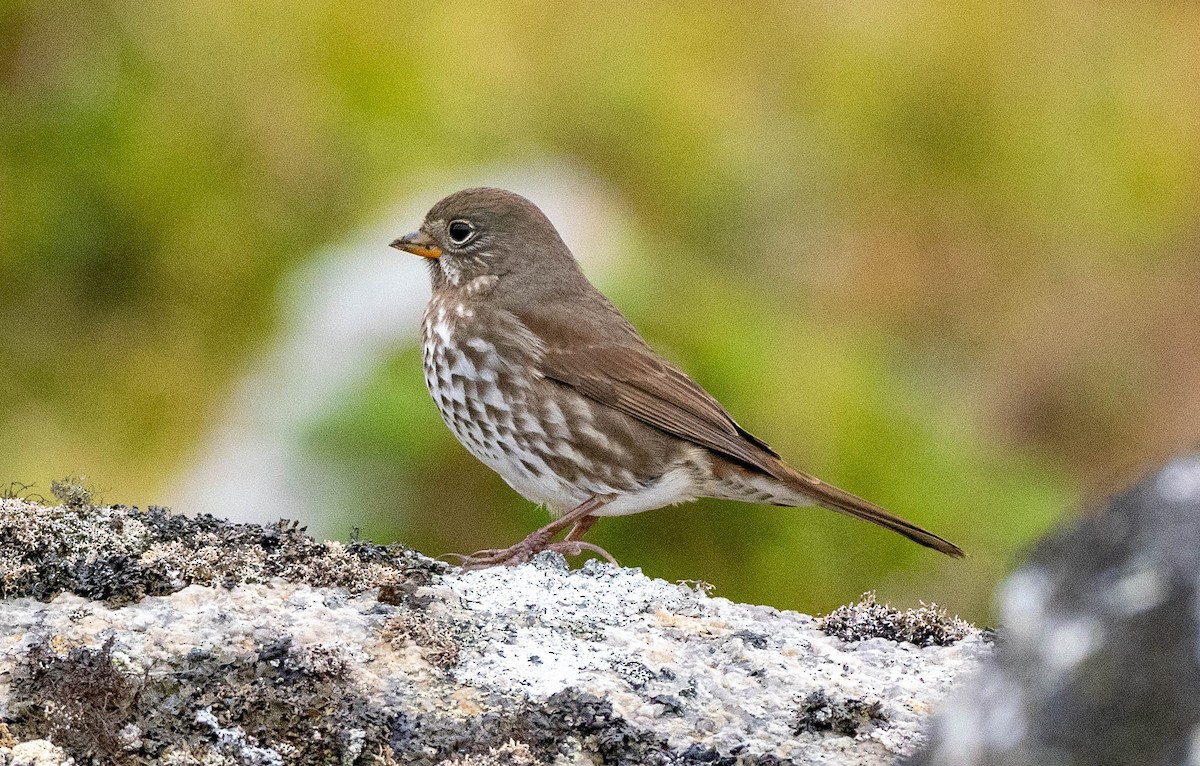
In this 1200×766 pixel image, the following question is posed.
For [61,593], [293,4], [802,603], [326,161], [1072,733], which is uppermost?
[293,4]

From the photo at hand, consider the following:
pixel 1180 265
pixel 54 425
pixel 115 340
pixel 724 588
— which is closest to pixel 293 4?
pixel 115 340

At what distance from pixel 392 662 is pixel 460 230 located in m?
2.86

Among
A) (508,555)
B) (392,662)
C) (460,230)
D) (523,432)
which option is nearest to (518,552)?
(508,555)

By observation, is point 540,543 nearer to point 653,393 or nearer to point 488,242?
point 653,393

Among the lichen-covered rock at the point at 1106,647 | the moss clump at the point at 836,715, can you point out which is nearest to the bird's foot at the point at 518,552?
the moss clump at the point at 836,715

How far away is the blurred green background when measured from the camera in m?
5.86

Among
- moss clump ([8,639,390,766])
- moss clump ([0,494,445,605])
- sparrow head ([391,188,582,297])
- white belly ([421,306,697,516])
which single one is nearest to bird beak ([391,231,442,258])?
sparrow head ([391,188,582,297])

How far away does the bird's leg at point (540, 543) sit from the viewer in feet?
14.3

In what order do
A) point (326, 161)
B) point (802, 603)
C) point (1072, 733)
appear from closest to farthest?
point (1072, 733) < point (802, 603) < point (326, 161)

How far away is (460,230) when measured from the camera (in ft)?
18.4

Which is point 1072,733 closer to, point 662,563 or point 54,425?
point 662,563

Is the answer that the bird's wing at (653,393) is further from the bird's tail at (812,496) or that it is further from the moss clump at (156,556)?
the moss clump at (156,556)

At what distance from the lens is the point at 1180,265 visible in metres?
7.38

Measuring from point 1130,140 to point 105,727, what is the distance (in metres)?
5.79
